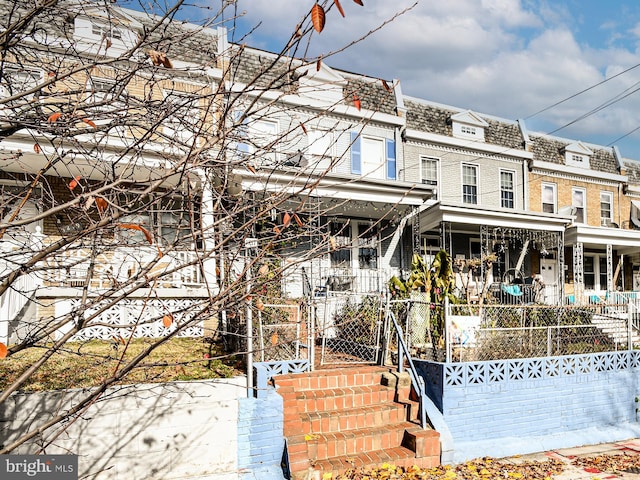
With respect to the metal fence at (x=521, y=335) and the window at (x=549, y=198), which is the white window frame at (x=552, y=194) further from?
the metal fence at (x=521, y=335)

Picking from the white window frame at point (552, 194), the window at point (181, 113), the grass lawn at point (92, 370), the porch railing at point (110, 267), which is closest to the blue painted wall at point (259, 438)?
the grass lawn at point (92, 370)

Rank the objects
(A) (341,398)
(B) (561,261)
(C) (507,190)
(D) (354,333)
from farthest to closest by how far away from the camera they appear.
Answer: (C) (507,190)
(B) (561,261)
(D) (354,333)
(A) (341,398)

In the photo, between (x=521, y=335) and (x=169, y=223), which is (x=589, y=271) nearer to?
(x=521, y=335)

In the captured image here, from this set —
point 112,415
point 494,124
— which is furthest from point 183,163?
point 494,124

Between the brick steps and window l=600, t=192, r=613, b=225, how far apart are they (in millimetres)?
17117

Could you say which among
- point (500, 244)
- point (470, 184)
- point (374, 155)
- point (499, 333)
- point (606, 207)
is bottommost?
point (499, 333)

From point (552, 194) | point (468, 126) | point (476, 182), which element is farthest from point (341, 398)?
point (552, 194)

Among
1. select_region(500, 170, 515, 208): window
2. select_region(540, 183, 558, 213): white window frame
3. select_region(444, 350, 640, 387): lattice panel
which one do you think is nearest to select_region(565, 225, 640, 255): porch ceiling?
select_region(540, 183, 558, 213): white window frame

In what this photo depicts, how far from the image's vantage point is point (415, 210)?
12852 mm

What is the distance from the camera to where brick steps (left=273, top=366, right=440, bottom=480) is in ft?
18.9

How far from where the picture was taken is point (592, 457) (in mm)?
6922

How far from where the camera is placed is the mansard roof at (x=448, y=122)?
1628 centimetres

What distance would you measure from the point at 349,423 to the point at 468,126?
13718 millimetres

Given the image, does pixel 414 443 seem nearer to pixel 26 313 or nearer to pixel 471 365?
pixel 471 365
